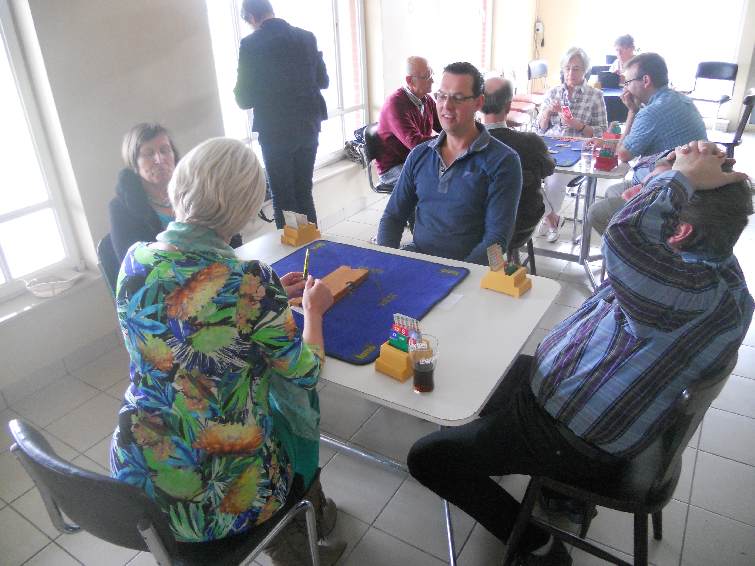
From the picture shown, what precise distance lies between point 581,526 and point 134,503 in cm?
138

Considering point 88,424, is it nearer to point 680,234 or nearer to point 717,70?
point 680,234

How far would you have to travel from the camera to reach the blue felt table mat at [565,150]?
3.18 m

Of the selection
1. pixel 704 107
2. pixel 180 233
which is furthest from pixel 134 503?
pixel 704 107

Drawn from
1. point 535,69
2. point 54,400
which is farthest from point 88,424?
point 535,69

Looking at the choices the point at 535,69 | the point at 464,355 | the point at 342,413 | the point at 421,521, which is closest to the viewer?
the point at 464,355

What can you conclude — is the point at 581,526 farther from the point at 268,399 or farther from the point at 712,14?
the point at 712,14

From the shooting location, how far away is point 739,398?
91.4 inches

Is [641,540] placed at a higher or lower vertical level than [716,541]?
higher

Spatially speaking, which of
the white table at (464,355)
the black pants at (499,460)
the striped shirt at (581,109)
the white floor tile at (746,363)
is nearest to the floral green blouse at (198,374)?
the white table at (464,355)

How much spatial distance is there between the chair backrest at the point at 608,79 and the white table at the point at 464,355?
17.9 feet

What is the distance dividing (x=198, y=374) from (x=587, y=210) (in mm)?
2859

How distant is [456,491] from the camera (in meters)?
1.49

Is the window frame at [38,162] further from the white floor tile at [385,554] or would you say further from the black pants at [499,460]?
the black pants at [499,460]

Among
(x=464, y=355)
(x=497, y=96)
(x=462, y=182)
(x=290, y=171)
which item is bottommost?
(x=290, y=171)
